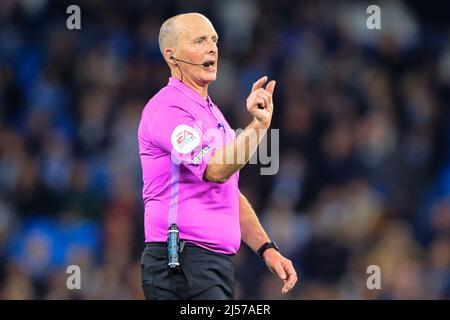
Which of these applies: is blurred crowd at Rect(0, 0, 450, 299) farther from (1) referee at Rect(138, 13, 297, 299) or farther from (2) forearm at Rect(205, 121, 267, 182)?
(2) forearm at Rect(205, 121, 267, 182)

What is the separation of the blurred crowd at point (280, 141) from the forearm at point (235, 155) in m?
3.24

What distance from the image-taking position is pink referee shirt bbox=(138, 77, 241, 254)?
4160 mm

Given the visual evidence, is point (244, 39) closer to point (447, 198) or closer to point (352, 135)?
point (352, 135)

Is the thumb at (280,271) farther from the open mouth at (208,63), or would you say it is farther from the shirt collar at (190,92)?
the open mouth at (208,63)

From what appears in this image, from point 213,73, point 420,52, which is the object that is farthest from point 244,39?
point 213,73

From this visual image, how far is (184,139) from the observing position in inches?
163

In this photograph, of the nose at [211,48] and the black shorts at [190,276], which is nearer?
→ the black shorts at [190,276]

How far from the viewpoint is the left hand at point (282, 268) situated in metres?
4.39

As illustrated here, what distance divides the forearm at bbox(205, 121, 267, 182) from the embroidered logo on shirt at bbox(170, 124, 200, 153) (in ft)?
0.34
